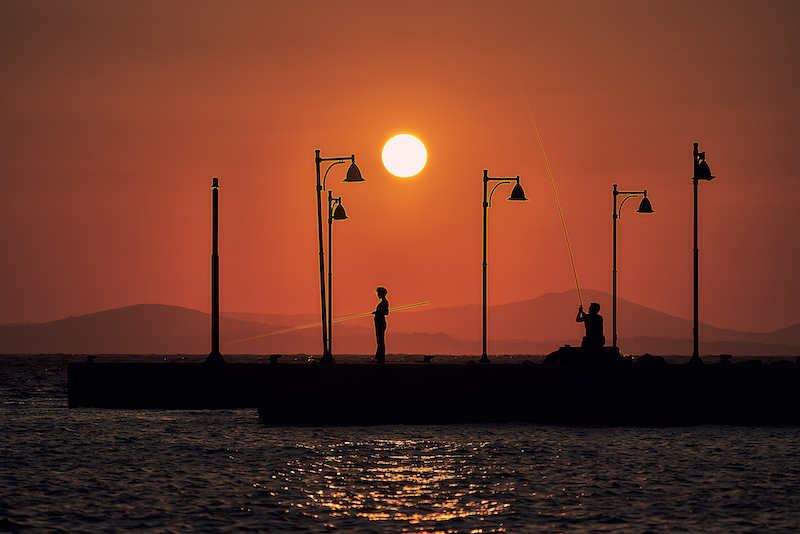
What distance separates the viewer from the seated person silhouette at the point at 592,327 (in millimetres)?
26859

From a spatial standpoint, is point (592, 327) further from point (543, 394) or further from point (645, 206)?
point (645, 206)

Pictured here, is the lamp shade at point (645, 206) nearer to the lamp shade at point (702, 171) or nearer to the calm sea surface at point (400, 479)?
the lamp shade at point (702, 171)

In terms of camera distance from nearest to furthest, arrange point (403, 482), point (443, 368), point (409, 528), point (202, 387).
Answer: point (409, 528) < point (403, 482) < point (443, 368) < point (202, 387)

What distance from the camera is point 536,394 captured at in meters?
29.1

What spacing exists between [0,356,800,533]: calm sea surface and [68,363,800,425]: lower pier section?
1.49 feet

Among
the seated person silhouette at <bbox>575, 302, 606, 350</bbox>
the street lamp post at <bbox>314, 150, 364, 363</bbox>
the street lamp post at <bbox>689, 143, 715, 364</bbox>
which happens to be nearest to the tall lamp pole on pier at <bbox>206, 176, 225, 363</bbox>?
the street lamp post at <bbox>314, 150, 364, 363</bbox>

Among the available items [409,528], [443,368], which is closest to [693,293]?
[443,368]

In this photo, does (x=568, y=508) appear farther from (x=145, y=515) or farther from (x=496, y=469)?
(x=145, y=515)

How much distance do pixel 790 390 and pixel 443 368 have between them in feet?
36.9

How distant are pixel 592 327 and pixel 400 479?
10758mm

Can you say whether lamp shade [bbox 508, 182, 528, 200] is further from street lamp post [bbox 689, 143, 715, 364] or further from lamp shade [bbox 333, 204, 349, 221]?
lamp shade [bbox 333, 204, 349, 221]

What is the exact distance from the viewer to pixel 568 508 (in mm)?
16266

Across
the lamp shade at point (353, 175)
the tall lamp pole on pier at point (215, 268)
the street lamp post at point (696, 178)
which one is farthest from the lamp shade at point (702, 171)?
the tall lamp pole on pier at point (215, 268)

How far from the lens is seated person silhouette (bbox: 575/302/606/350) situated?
88.1 ft
